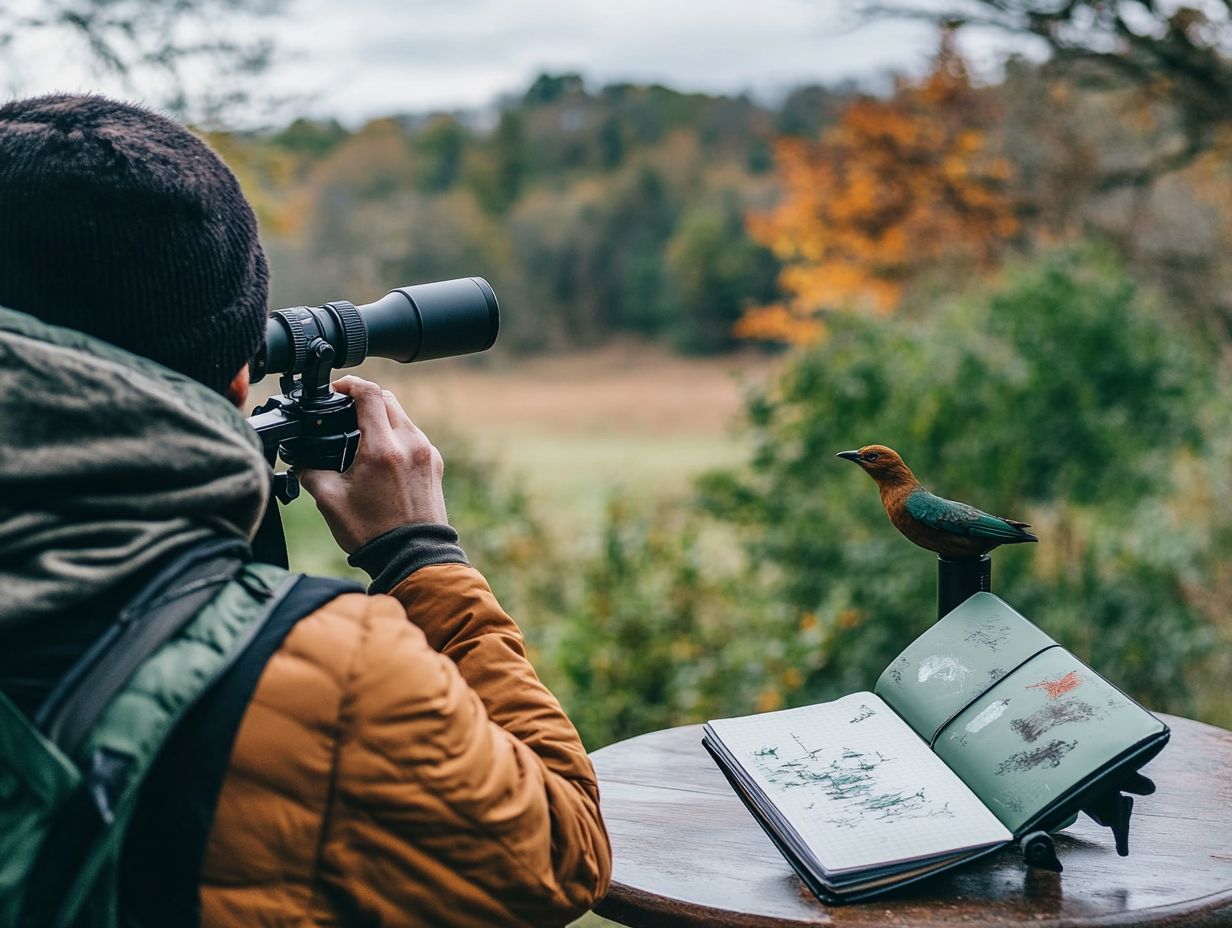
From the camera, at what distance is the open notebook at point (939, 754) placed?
1.36 m

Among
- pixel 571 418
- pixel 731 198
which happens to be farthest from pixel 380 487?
pixel 571 418

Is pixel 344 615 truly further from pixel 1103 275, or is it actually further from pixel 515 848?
pixel 1103 275

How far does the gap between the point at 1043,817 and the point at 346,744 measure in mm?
848

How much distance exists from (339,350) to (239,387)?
0.41m

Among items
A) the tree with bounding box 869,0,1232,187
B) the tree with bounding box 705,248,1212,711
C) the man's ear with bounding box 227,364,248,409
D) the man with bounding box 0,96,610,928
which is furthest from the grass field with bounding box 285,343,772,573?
the man with bounding box 0,96,610,928

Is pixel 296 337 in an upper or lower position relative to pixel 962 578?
upper

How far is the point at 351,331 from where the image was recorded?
61.6 inches

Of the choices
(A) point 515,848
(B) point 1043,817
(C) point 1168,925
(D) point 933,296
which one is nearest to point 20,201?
(A) point 515,848

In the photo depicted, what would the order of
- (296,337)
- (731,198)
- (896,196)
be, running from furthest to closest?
(731,198) < (896,196) < (296,337)

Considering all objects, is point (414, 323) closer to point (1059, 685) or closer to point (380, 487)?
point (380, 487)

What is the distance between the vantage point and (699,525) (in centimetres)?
508

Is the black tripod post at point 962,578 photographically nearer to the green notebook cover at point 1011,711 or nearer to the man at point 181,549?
the green notebook cover at point 1011,711

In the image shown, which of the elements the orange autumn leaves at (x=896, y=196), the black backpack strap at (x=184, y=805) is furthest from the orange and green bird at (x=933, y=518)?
the orange autumn leaves at (x=896, y=196)

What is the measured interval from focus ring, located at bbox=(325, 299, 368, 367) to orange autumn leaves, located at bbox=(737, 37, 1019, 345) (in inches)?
263
